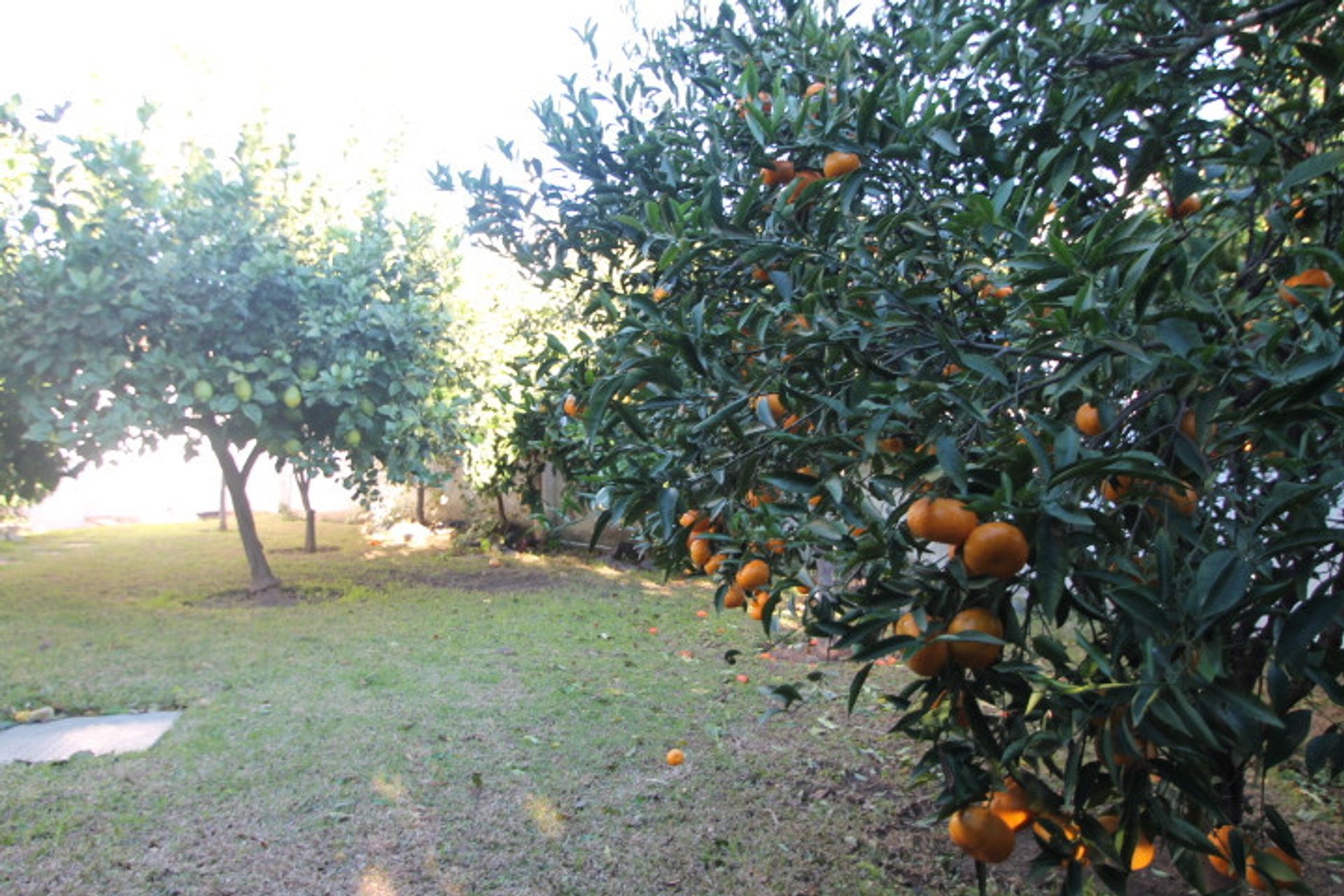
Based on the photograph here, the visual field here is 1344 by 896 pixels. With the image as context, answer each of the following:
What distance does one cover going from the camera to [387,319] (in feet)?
19.5

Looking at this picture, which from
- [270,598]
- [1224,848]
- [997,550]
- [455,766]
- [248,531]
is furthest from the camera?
[248,531]

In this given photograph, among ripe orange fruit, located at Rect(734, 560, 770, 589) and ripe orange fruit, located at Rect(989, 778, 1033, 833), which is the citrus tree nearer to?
ripe orange fruit, located at Rect(734, 560, 770, 589)

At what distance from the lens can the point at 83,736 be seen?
368 centimetres

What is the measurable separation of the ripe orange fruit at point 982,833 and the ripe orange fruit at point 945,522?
56 centimetres

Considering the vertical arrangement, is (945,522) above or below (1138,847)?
above

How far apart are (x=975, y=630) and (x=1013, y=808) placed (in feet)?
1.69

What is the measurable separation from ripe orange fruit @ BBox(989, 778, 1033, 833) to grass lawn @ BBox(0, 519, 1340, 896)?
20 centimetres

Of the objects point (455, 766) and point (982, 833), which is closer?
point (982, 833)

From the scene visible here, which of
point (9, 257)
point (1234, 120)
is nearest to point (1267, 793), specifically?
point (1234, 120)

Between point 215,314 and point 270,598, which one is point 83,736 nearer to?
point 215,314

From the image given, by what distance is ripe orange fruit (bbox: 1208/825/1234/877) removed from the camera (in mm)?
1241

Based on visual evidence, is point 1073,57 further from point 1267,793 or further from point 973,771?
point 1267,793

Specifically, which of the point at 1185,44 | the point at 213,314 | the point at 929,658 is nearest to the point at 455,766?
the point at 929,658

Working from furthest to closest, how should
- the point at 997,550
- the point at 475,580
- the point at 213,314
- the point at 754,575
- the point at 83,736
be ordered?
the point at 475,580
the point at 213,314
the point at 83,736
the point at 754,575
the point at 997,550
